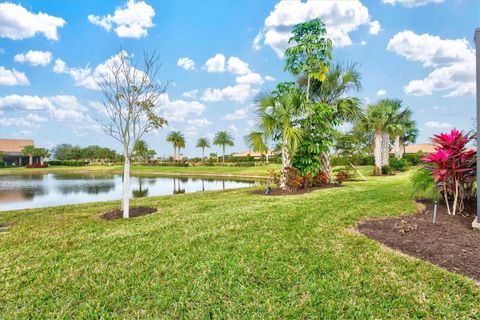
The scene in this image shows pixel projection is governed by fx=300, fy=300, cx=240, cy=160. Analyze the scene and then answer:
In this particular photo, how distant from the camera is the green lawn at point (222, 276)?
2.51 m

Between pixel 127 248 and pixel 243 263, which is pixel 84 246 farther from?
pixel 243 263

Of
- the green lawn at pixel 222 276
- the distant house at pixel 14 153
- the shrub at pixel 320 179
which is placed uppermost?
the distant house at pixel 14 153

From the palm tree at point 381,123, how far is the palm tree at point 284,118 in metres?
13.1

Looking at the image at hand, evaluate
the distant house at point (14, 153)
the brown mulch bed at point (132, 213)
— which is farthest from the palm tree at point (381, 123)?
the distant house at point (14, 153)

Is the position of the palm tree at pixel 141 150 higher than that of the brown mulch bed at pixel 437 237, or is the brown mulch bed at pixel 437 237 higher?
the palm tree at pixel 141 150

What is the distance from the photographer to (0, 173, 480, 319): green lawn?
98.7 inches

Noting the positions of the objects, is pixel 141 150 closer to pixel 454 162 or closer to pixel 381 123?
pixel 381 123

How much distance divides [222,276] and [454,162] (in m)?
4.66

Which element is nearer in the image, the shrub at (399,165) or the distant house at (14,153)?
the shrub at (399,165)

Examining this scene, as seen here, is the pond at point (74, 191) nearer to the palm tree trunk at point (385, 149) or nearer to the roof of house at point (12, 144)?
the palm tree trunk at point (385, 149)

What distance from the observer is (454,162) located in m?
5.25

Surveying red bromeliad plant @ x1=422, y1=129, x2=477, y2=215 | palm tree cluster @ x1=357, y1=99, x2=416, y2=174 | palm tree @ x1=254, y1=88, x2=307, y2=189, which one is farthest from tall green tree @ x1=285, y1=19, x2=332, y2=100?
palm tree cluster @ x1=357, y1=99, x2=416, y2=174

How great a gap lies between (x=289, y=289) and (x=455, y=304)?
1381 millimetres

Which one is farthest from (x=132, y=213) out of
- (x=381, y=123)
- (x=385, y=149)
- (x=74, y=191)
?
(x=385, y=149)
